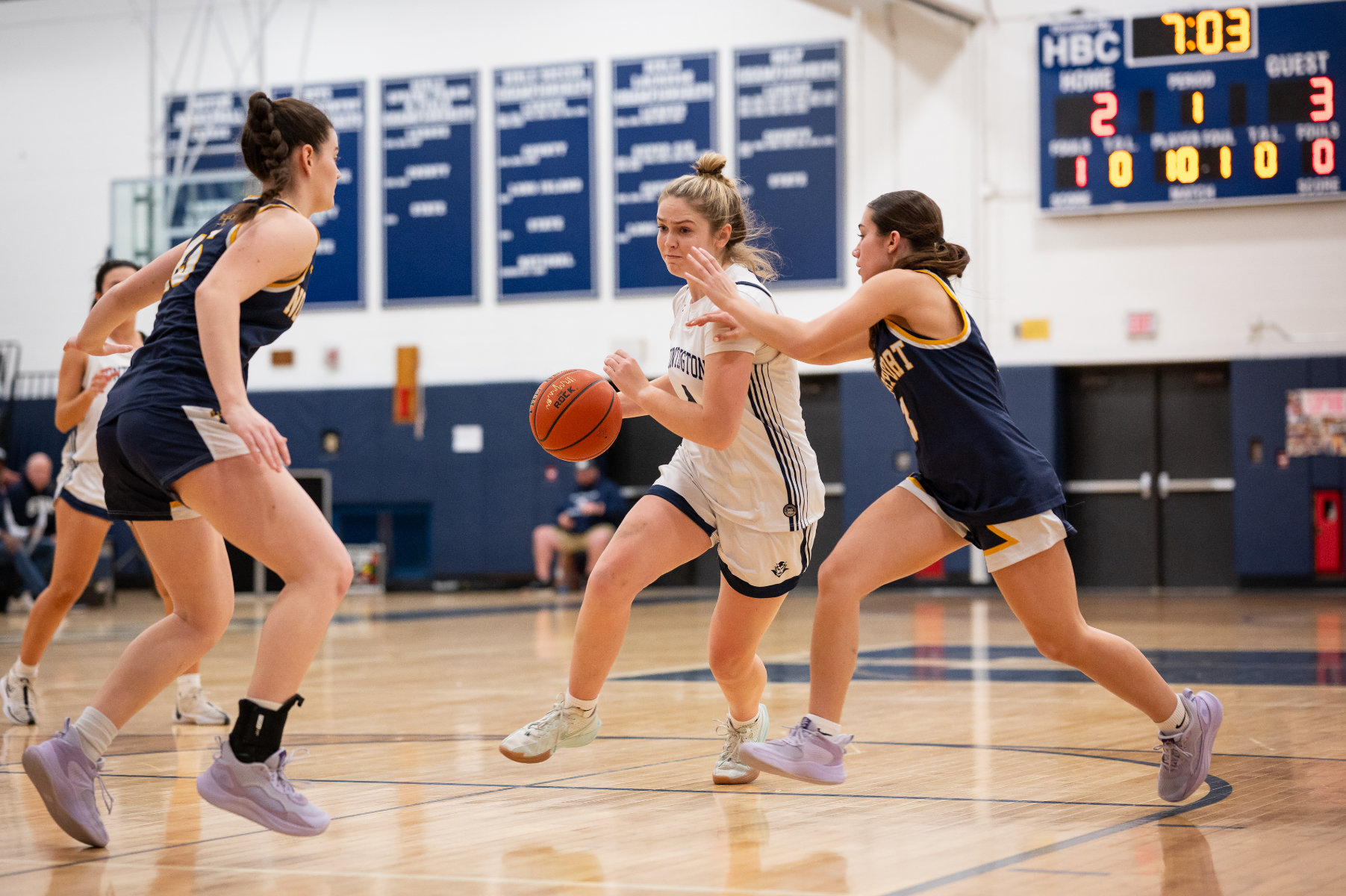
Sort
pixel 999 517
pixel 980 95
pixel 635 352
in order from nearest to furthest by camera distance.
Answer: pixel 999 517
pixel 980 95
pixel 635 352

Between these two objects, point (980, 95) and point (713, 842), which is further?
point (980, 95)

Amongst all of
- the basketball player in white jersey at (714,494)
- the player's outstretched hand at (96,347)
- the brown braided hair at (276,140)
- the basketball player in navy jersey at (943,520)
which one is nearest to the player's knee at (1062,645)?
the basketball player in navy jersey at (943,520)

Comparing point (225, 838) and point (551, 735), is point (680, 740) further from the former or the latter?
point (225, 838)

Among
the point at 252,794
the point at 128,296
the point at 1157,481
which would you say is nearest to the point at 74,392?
the point at 128,296

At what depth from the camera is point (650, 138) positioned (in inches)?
581

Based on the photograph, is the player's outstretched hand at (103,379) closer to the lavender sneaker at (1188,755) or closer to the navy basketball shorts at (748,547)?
the navy basketball shorts at (748,547)

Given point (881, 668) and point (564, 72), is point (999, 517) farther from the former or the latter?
point (564, 72)

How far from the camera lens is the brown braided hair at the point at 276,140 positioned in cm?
302

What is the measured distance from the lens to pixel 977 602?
1242cm

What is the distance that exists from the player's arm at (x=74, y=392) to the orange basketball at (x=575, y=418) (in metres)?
2.08

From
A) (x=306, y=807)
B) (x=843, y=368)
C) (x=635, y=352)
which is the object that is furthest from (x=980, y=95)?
(x=306, y=807)

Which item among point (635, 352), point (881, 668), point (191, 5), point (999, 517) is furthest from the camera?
point (191, 5)

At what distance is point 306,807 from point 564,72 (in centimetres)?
1301

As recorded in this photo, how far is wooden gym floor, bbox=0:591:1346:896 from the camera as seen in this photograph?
2.75 meters
